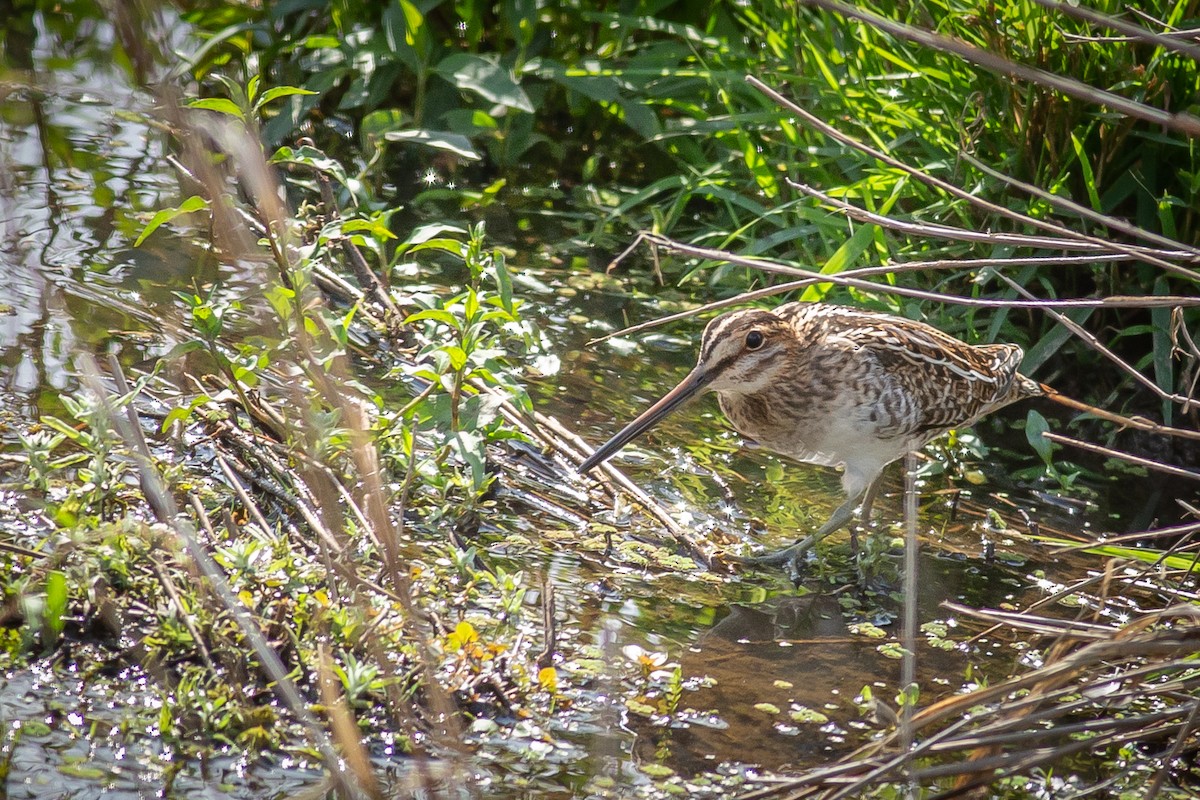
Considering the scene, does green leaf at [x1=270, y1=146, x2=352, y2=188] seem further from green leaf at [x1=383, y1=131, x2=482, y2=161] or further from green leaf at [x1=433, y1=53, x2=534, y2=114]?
green leaf at [x1=433, y1=53, x2=534, y2=114]

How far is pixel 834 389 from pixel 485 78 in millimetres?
2374

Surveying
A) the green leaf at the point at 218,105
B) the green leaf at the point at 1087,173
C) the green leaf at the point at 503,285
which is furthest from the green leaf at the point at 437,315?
the green leaf at the point at 1087,173

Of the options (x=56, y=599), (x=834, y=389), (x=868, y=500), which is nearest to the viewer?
(x=56, y=599)

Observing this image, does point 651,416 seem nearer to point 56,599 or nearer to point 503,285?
point 503,285

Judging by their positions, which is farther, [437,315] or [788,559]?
[788,559]

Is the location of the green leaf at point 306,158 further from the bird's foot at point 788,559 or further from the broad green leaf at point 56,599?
the bird's foot at point 788,559

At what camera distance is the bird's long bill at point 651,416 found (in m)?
3.83

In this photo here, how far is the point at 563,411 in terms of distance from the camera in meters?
4.50

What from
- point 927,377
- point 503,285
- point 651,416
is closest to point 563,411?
point 651,416

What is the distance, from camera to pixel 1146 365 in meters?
4.68

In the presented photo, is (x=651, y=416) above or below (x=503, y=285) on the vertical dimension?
below

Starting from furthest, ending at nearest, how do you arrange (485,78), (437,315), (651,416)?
1. (485,78)
2. (651,416)
3. (437,315)

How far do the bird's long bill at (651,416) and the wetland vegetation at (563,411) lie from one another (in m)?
0.20

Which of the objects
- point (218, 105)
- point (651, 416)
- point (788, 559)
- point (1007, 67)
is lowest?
point (788, 559)
